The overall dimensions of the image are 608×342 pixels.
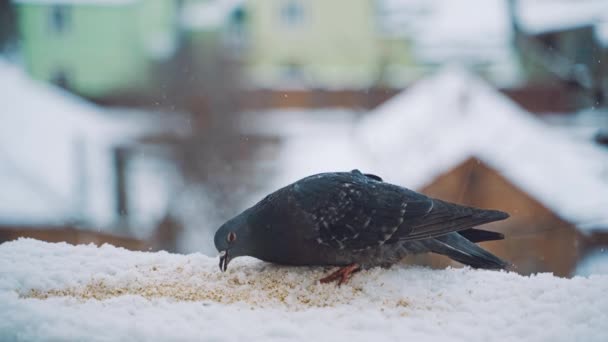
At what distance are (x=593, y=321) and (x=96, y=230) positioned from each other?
140 inches

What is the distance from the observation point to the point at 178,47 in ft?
24.1

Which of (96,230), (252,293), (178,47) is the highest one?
(178,47)

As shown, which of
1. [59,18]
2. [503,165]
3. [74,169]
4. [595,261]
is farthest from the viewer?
[59,18]

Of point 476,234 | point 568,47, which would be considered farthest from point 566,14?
point 476,234

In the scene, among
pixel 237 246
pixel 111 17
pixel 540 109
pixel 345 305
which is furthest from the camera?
pixel 111 17

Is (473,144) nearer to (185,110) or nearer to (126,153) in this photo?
(185,110)

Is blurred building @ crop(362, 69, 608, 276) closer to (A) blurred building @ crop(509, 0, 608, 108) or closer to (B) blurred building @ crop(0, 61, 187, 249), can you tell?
(A) blurred building @ crop(509, 0, 608, 108)

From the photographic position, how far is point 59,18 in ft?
26.1

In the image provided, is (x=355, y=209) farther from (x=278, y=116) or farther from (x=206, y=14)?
(x=206, y=14)

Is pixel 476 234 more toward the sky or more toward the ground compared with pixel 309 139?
more toward the sky

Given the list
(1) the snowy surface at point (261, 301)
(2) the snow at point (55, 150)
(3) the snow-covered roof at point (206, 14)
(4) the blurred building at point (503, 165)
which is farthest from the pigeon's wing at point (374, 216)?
(3) the snow-covered roof at point (206, 14)

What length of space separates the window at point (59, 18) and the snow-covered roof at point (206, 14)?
145 centimetres

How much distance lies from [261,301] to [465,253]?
28.4 inches

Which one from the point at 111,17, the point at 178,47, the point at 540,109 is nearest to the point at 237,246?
the point at 540,109
